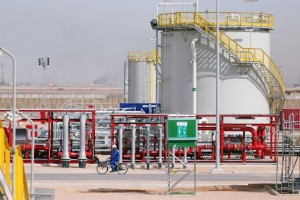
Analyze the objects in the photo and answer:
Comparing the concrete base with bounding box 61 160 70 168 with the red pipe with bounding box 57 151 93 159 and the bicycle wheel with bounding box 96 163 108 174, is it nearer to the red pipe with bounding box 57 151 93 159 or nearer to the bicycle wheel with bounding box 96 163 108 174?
the red pipe with bounding box 57 151 93 159

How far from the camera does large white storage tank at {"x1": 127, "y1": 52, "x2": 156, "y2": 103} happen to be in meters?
82.3

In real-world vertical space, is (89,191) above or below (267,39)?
below

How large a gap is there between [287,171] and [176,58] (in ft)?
67.4

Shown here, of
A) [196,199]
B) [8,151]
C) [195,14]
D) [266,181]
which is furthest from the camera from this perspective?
[195,14]

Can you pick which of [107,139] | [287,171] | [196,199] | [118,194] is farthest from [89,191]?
[107,139]

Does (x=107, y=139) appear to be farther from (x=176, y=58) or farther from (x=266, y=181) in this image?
(x=266, y=181)

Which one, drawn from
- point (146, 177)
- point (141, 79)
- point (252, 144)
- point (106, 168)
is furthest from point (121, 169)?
point (141, 79)

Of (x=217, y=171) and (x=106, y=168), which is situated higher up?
(x=106, y=168)

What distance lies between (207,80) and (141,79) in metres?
28.4

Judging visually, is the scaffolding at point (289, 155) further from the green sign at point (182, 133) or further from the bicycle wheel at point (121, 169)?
the bicycle wheel at point (121, 169)

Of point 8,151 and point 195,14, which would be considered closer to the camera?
point 8,151

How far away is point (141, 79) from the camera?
272 feet

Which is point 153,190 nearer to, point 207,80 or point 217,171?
point 217,171

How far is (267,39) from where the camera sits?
55781 mm
